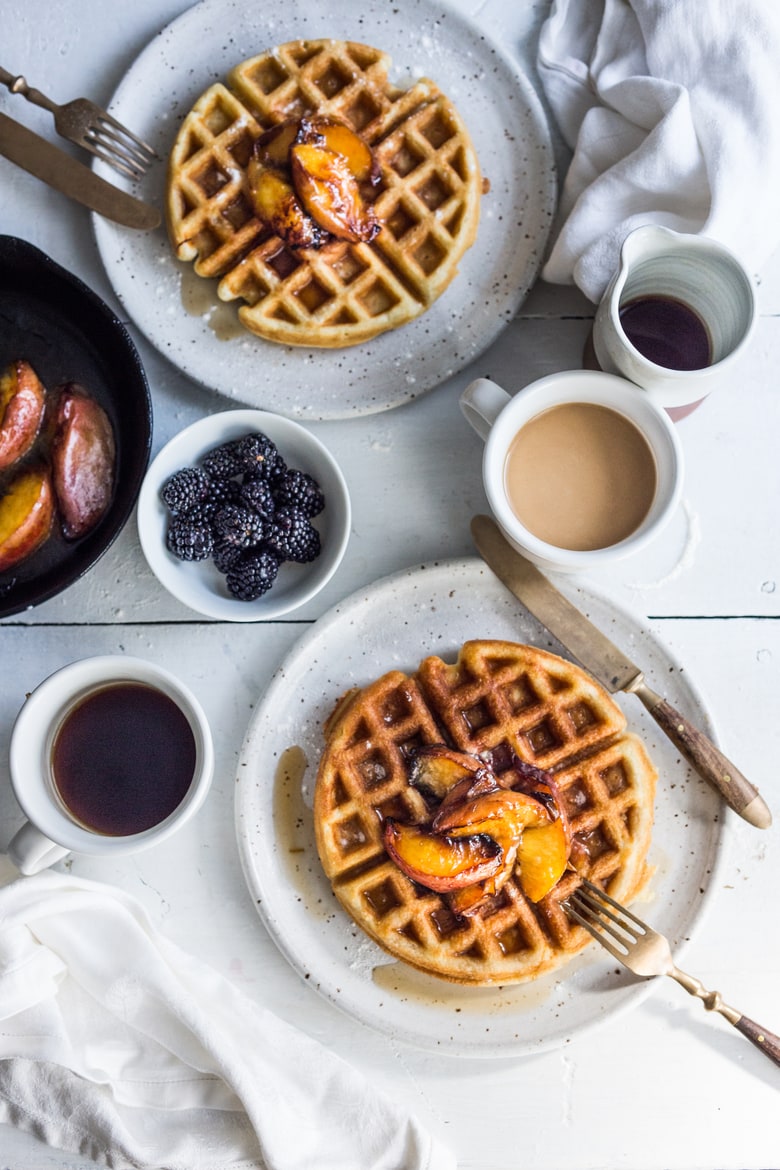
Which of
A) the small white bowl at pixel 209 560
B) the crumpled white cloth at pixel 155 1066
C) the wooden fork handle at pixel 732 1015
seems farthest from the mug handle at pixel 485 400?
the crumpled white cloth at pixel 155 1066

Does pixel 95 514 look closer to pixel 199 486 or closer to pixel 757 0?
pixel 199 486

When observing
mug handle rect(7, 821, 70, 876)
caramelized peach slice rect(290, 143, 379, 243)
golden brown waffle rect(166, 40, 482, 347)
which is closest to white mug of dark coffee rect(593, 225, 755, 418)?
golden brown waffle rect(166, 40, 482, 347)

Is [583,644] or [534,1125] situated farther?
[534,1125]

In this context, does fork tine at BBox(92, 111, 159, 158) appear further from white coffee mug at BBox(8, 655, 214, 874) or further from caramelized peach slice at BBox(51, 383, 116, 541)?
white coffee mug at BBox(8, 655, 214, 874)

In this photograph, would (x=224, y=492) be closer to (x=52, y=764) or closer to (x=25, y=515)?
(x=25, y=515)

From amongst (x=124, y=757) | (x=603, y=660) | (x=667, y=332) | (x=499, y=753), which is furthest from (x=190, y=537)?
(x=667, y=332)

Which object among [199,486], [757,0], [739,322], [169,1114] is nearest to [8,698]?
[199,486]

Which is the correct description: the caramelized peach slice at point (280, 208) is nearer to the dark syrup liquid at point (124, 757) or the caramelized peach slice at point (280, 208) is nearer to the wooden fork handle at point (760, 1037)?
the dark syrup liquid at point (124, 757)
